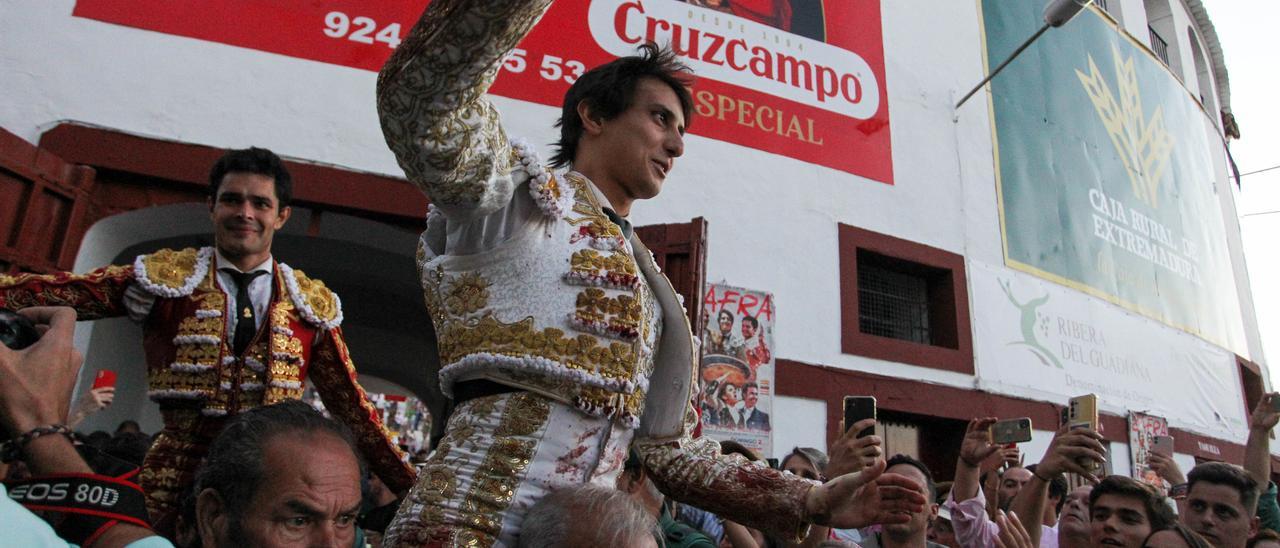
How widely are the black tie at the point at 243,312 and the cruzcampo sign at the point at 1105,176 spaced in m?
7.41

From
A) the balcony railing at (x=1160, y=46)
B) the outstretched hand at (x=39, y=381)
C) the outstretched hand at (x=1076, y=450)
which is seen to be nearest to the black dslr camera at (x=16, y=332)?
the outstretched hand at (x=39, y=381)

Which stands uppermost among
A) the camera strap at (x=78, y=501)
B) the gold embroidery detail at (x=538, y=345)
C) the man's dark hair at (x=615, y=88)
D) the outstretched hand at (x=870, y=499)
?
the man's dark hair at (x=615, y=88)

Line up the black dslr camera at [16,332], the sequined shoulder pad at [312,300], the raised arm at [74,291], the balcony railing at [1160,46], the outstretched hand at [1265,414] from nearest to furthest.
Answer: the black dslr camera at [16,332] < the raised arm at [74,291] < the sequined shoulder pad at [312,300] < the outstretched hand at [1265,414] < the balcony railing at [1160,46]

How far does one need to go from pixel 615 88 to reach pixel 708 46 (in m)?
5.44

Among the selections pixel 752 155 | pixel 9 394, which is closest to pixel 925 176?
pixel 752 155

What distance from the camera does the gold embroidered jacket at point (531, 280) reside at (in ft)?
3.97

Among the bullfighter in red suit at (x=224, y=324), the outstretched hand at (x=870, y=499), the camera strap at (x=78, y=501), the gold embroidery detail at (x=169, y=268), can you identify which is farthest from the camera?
the gold embroidery detail at (x=169, y=268)

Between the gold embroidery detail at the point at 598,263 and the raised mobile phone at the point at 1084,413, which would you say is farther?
the raised mobile phone at the point at 1084,413

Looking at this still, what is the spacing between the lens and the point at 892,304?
7.80m

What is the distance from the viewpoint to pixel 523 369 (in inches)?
55.2

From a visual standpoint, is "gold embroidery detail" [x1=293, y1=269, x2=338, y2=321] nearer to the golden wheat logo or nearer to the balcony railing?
the golden wheat logo

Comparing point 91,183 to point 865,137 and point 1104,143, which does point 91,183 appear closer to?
point 865,137

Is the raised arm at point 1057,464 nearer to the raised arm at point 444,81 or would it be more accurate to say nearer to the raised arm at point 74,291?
→ the raised arm at point 444,81

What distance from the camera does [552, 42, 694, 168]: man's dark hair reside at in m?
1.79
